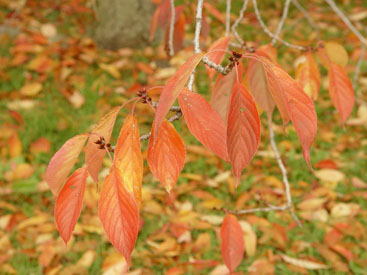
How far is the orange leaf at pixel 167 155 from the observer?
64 centimetres

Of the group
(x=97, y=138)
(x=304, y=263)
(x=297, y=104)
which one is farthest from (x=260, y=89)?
(x=304, y=263)

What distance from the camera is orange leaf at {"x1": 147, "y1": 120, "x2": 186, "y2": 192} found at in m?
0.64

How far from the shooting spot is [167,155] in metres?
0.65

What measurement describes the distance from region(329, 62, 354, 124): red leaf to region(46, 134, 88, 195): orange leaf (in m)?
0.62

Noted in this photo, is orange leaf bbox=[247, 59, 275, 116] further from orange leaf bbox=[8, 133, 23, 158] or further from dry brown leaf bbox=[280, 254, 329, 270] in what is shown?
orange leaf bbox=[8, 133, 23, 158]

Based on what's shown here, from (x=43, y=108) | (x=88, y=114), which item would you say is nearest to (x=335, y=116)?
(x=88, y=114)

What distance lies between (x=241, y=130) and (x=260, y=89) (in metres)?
0.21

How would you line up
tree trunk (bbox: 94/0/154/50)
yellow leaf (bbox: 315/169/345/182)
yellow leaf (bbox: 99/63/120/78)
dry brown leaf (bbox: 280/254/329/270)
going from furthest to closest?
1. tree trunk (bbox: 94/0/154/50)
2. yellow leaf (bbox: 99/63/120/78)
3. yellow leaf (bbox: 315/169/345/182)
4. dry brown leaf (bbox: 280/254/329/270)

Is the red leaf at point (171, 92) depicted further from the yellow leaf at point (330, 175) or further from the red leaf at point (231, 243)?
the yellow leaf at point (330, 175)

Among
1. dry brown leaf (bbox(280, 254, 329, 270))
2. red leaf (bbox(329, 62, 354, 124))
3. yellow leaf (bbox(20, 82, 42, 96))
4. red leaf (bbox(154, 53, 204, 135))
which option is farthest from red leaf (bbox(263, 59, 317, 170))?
yellow leaf (bbox(20, 82, 42, 96))

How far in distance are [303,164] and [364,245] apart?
1.95ft

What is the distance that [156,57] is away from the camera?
119 inches

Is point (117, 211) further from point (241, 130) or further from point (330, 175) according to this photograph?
point (330, 175)

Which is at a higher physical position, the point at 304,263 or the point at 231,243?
the point at 231,243
